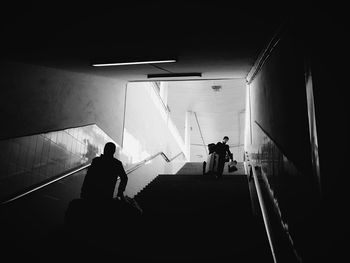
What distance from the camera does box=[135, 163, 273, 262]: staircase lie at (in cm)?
303

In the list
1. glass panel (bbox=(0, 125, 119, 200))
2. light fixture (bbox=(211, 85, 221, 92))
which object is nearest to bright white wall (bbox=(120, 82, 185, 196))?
glass panel (bbox=(0, 125, 119, 200))

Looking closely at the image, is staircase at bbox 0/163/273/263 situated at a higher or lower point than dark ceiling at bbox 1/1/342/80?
lower

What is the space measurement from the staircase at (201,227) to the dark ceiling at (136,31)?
86.9 inches

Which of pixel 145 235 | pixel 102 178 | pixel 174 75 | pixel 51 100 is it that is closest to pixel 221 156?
pixel 174 75

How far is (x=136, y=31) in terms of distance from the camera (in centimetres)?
400

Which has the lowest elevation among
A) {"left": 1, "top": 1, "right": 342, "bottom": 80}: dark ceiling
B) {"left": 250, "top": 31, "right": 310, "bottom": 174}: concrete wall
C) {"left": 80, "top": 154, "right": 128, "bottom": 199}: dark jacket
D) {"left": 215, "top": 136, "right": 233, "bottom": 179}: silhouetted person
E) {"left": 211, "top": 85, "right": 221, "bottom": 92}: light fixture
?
{"left": 80, "top": 154, "right": 128, "bottom": 199}: dark jacket

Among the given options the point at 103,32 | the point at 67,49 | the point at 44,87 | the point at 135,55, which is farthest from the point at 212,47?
the point at 44,87

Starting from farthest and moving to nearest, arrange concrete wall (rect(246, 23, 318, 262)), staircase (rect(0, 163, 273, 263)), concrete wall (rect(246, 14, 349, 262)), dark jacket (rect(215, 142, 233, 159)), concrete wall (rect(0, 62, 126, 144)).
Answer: dark jacket (rect(215, 142, 233, 159)) < concrete wall (rect(0, 62, 126, 144)) < staircase (rect(0, 163, 273, 263)) < concrete wall (rect(246, 23, 318, 262)) < concrete wall (rect(246, 14, 349, 262))

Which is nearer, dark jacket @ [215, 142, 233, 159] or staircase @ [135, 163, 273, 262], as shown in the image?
staircase @ [135, 163, 273, 262]

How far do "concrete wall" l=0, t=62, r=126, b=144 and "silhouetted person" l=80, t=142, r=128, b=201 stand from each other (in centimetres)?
118

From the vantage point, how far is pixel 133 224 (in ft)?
11.5

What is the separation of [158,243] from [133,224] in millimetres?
365

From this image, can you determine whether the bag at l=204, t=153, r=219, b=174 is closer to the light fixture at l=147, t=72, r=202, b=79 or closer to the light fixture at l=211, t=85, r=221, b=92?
the light fixture at l=147, t=72, r=202, b=79

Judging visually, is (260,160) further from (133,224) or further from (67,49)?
(67,49)
